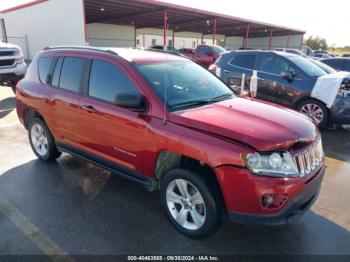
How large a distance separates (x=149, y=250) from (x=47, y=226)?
46.8 inches

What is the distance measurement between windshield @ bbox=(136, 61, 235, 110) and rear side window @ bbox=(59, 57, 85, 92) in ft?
3.34

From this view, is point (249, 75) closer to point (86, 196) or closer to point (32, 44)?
point (86, 196)

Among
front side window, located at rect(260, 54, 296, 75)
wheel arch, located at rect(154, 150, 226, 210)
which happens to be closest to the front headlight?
wheel arch, located at rect(154, 150, 226, 210)

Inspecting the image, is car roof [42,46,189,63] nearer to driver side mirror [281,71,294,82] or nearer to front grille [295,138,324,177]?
front grille [295,138,324,177]

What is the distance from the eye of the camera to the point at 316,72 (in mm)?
7484

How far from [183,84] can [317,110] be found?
469cm

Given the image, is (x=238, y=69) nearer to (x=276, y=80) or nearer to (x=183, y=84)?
(x=276, y=80)

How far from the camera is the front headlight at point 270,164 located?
2.61 meters

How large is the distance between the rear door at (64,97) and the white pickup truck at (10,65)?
609cm

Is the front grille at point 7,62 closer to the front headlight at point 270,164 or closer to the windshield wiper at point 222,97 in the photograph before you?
the windshield wiper at point 222,97

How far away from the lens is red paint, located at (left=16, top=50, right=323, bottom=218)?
265cm

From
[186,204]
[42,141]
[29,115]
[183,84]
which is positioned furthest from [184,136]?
[29,115]

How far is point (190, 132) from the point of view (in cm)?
292

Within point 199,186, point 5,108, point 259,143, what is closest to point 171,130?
point 199,186
